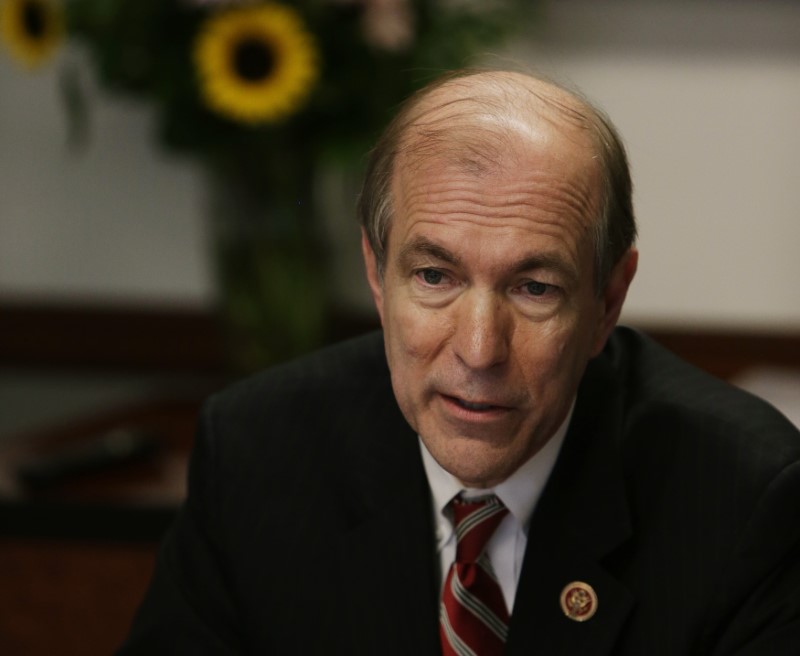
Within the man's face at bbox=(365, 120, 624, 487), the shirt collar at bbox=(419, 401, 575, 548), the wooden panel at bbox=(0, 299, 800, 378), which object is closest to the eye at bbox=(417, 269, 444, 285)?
the man's face at bbox=(365, 120, 624, 487)

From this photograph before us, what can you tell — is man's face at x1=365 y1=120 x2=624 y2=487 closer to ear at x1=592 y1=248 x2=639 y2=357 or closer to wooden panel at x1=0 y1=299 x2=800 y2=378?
ear at x1=592 y1=248 x2=639 y2=357

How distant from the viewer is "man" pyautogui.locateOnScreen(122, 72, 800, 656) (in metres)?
1.39

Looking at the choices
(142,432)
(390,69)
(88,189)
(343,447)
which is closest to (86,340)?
(88,189)

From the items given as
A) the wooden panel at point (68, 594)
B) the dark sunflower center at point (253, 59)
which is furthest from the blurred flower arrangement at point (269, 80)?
the wooden panel at point (68, 594)

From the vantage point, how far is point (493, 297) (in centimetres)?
137

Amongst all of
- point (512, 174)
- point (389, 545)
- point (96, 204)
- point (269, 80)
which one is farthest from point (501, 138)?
point (96, 204)

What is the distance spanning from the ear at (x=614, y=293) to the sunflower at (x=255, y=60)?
1.47 m

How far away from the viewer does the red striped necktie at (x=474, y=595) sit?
5.01ft

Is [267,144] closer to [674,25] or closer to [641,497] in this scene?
[674,25]

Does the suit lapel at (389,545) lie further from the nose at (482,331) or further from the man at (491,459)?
the nose at (482,331)

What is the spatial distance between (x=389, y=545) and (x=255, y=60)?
157cm

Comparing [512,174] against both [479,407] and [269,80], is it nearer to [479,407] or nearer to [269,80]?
[479,407]

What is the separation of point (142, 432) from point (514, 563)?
64.6 inches

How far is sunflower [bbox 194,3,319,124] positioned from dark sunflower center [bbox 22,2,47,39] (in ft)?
1.39
